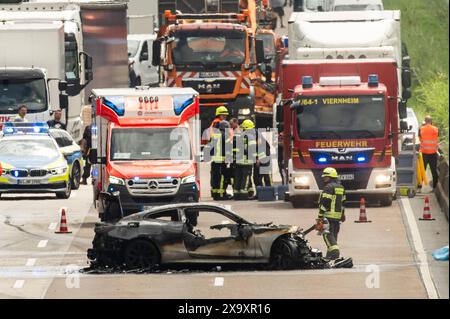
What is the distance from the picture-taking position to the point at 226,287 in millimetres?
25672

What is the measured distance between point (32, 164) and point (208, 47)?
32.7 ft

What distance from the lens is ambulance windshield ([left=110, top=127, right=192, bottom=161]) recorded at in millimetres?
34906

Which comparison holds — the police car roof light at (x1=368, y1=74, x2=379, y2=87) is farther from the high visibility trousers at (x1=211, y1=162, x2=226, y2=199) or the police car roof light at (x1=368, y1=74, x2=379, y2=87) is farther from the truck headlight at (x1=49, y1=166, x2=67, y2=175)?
the truck headlight at (x1=49, y1=166, x2=67, y2=175)

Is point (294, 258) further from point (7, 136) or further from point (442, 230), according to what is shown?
point (7, 136)

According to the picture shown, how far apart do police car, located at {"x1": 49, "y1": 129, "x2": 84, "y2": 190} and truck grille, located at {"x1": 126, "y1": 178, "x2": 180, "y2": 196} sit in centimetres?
791

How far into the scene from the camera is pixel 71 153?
41938 mm

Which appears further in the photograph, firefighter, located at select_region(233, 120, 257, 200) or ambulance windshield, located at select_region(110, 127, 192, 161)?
firefighter, located at select_region(233, 120, 257, 200)

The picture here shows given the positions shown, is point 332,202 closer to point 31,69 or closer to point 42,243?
point 42,243

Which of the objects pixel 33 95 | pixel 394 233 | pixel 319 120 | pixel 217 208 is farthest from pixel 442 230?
pixel 33 95

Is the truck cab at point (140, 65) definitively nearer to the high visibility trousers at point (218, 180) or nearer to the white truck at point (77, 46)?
the white truck at point (77, 46)

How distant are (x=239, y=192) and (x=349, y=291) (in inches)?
556

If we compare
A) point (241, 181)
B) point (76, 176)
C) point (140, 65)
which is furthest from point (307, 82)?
point (140, 65)

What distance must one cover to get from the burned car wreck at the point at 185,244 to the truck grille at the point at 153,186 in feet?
21.0

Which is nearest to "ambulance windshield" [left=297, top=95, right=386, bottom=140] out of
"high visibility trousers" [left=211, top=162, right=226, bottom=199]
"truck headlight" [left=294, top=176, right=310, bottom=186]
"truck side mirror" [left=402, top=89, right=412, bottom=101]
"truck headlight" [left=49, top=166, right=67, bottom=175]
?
"truck headlight" [left=294, top=176, right=310, bottom=186]
